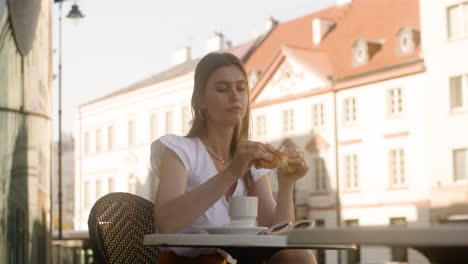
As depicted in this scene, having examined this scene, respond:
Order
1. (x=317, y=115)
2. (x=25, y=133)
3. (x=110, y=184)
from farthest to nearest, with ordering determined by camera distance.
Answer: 1. (x=110, y=184)
2. (x=317, y=115)
3. (x=25, y=133)

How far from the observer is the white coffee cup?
2.88m

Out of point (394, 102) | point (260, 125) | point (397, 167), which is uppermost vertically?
A: point (394, 102)

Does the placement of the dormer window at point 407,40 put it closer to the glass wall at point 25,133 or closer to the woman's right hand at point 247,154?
the glass wall at point 25,133

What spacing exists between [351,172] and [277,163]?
1477 inches

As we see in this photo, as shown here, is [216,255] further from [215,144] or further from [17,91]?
[17,91]

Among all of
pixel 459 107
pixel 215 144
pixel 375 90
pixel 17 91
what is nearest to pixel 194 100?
pixel 215 144

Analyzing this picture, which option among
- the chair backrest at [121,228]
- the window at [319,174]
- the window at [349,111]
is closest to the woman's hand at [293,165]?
the chair backrest at [121,228]

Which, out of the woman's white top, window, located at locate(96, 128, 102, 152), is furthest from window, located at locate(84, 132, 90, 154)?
the woman's white top

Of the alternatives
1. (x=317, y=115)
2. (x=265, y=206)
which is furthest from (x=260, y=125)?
(x=265, y=206)

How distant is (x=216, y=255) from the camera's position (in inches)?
121

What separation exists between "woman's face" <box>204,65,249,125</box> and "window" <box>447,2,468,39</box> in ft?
110

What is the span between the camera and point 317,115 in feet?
138

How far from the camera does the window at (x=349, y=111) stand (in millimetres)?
40094

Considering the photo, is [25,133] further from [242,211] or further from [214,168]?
[242,211]
